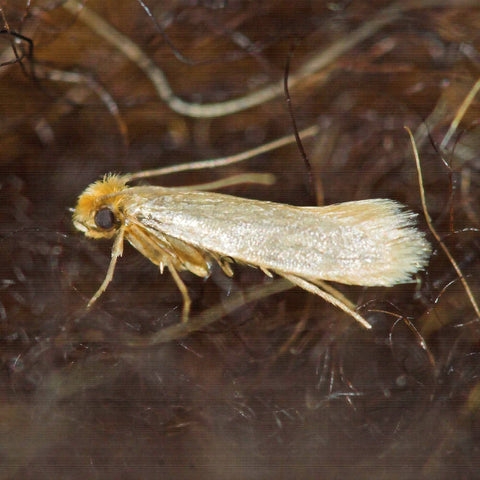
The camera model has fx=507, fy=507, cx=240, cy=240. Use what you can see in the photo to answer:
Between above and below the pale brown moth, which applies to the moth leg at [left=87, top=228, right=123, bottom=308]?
below

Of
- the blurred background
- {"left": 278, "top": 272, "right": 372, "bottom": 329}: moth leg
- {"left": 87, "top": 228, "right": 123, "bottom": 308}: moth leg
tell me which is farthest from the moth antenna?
{"left": 278, "top": 272, "right": 372, "bottom": 329}: moth leg

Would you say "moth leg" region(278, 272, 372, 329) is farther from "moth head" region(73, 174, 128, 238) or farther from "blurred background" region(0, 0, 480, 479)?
"moth head" region(73, 174, 128, 238)

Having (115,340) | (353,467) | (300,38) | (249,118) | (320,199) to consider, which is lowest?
(353,467)

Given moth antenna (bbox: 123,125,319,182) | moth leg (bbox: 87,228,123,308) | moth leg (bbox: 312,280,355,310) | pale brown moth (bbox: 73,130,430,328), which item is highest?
moth antenna (bbox: 123,125,319,182)

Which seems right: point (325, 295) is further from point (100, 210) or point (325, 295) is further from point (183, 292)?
→ point (100, 210)

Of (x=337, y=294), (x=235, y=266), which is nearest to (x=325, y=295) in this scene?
(x=337, y=294)

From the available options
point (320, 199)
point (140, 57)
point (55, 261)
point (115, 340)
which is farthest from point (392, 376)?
point (140, 57)

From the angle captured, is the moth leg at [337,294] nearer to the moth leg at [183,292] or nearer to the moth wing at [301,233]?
the moth wing at [301,233]

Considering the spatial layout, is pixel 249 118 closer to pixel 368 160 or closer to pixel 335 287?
pixel 368 160
